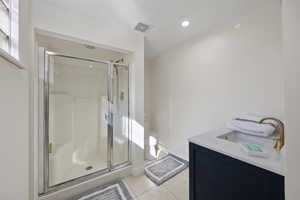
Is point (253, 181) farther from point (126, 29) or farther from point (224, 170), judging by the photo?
point (126, 29)

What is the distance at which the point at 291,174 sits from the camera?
0.56 m

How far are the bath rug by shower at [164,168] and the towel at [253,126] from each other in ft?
3.84

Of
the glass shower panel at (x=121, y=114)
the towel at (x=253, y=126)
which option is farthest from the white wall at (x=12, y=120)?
the towel at (x=253, y=126)

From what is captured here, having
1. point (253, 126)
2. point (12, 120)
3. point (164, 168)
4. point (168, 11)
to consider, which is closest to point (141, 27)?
point (168, 11)

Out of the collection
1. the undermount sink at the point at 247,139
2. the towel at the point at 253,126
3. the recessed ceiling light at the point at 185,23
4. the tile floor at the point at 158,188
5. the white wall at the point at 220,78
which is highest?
the recessed ceiling light at the point at 185,23

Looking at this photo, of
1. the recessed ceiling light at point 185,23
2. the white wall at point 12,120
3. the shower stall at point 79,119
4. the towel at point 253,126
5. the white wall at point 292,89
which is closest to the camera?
the white wall at point 292,89

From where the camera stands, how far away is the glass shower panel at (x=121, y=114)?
2023mm

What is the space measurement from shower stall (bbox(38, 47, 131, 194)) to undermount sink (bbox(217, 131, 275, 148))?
4.74 feet

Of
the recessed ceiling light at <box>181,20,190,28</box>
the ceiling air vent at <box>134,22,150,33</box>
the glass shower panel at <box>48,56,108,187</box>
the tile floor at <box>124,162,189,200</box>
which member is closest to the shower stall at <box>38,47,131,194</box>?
the glass shower panel at <box>48,56,108,187</box>

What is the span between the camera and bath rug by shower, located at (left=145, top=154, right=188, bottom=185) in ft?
5.95

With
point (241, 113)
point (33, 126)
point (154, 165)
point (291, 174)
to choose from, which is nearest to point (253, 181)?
point (291, 174)

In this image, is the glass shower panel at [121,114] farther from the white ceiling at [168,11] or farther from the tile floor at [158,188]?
the white ceiling at [168,11]

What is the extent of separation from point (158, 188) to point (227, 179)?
3.52 ft

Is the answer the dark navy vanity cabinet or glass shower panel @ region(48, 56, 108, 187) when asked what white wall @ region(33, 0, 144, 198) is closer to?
glass shower panel @ region(48, 56, 108, 187)
